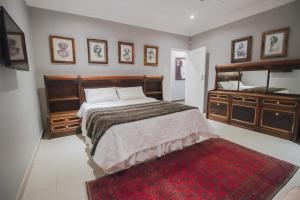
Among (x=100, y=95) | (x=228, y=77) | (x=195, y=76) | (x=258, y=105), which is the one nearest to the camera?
(x=258, y=105)

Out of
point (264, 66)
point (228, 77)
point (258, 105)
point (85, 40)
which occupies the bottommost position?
point (258, 105)

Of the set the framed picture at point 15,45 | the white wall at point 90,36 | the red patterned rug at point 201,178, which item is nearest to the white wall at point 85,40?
the white wall at point 90,36

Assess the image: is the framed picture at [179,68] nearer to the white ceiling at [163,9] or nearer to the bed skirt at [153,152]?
the white ceiling at [163,9]

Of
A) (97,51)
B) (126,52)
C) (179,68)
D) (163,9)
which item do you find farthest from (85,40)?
(179,68)

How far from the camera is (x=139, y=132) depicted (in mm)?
1991

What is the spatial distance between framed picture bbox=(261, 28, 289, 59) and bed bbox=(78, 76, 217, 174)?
89.2 inches

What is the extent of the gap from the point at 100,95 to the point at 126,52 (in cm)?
144

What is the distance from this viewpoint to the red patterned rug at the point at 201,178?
159 cm

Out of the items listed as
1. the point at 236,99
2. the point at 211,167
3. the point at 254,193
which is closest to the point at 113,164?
the point at 211,167

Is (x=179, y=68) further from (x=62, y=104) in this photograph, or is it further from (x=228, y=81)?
(x=62, y=104)

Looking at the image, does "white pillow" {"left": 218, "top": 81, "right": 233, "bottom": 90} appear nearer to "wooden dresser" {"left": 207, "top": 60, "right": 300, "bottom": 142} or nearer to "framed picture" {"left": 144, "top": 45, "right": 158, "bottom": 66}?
"wooden dresser" {"left": 207, "top": 60, "right": 300, "bottom": 142}

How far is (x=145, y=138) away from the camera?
2.04 metres

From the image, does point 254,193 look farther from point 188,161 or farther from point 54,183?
point 54,183

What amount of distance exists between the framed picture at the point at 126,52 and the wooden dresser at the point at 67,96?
0.50 metres
